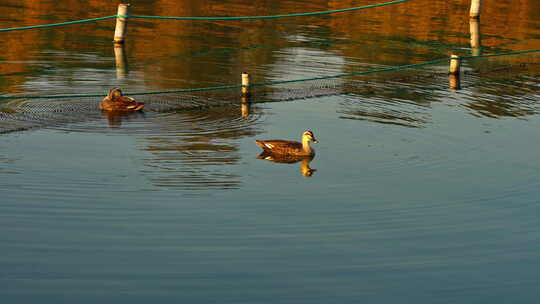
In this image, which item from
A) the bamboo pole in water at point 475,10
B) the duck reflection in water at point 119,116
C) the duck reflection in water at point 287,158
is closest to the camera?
the duck reflection in water at point 287,158

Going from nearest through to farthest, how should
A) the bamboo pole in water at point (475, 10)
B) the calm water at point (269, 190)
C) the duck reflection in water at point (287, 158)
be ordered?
the calm water at point (269, 190), the duck reflection in water at point (287, 158), the bamboo pole in water at point (475, 10)

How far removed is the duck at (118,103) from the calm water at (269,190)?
24 centimetres

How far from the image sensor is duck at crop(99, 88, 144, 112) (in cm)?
2009

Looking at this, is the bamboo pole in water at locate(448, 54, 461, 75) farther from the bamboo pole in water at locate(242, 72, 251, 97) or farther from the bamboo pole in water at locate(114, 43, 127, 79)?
the bamboo pole in water at locate(114, 43, 127, 79)

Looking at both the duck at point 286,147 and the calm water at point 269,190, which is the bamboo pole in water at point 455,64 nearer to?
the calm water at point 269,190

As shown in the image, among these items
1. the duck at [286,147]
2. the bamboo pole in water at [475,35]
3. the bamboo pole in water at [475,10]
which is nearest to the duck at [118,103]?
the duck at [286,147]

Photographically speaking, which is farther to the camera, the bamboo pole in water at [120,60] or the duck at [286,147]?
the bamboo pole in water at [120,60]

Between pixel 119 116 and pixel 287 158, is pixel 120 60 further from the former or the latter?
pixel 287 158

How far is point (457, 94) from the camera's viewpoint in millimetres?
24406

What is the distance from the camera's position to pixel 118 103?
20.1 m

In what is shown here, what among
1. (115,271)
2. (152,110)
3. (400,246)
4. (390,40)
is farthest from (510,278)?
(390,40)

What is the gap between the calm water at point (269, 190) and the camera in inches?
440

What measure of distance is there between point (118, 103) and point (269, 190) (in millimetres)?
6157

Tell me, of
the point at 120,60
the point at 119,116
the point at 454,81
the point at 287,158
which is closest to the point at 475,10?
the point at 454,81
